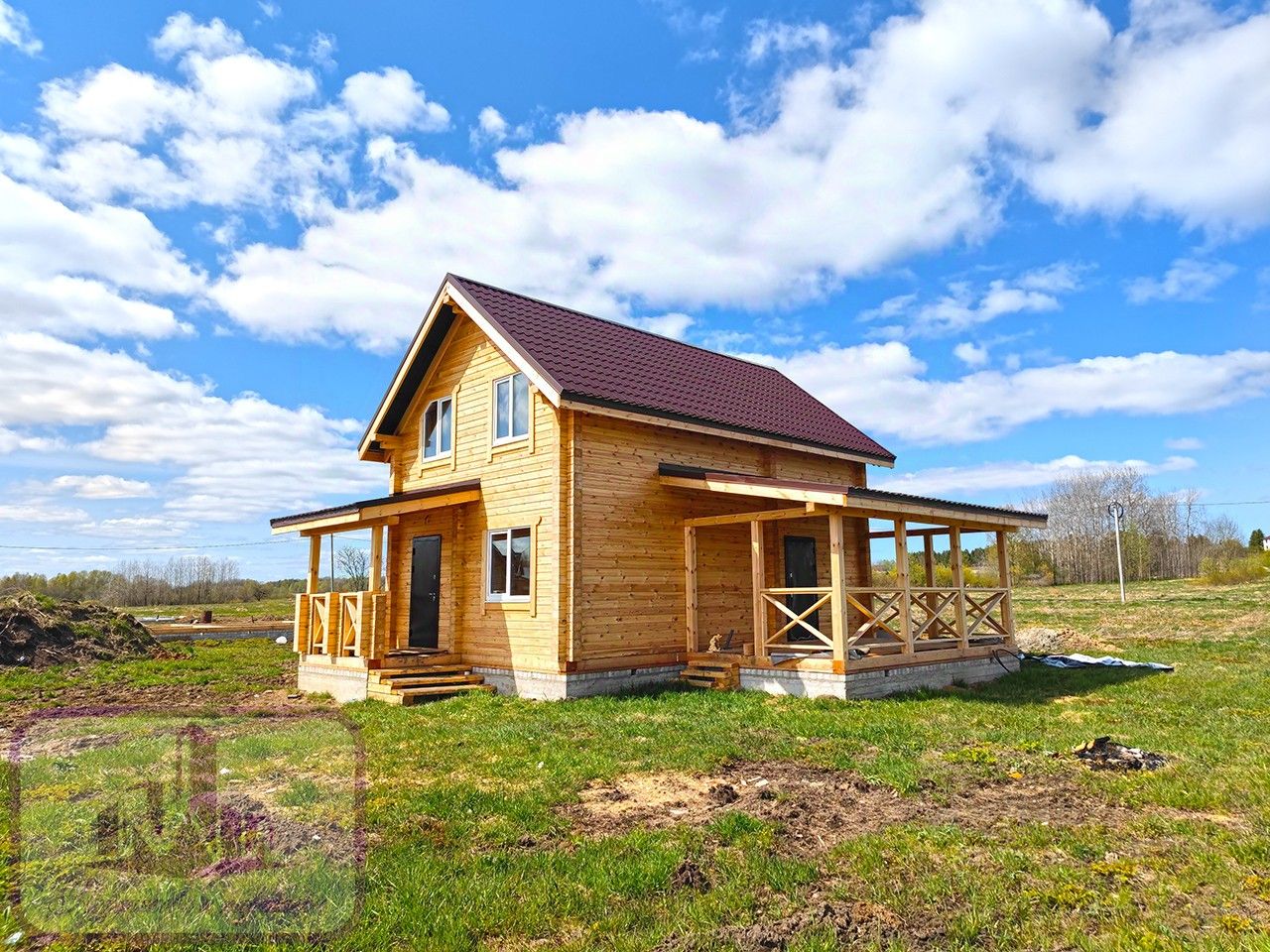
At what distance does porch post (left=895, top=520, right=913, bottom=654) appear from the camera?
1288cm

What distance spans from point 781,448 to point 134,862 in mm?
13803

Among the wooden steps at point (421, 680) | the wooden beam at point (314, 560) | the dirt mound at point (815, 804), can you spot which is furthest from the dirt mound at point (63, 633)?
the dirt mound at point (815, 804)

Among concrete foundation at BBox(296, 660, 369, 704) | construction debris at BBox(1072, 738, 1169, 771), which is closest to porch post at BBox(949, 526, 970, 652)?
construction debris at BBox(1072, 738, 1169, 771)

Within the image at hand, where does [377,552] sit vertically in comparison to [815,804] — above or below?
above

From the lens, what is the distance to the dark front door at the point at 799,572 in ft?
54.4

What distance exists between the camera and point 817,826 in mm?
5965

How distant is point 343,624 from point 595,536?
18.3 ft

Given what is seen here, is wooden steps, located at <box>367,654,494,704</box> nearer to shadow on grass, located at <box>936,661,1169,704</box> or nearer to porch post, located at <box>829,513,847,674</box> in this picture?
porch post, located at <box>829,513,847,674</box>

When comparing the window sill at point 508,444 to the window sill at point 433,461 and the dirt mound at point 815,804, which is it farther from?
the dirt mound at point 815,804

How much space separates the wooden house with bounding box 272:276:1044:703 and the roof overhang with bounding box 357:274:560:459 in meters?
0.05

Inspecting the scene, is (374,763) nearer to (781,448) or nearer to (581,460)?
(581,460)

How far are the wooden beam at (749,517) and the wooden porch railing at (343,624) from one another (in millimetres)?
5832

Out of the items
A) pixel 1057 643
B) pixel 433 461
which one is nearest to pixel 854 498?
pixel 433 461

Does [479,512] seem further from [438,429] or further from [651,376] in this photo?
[651,376]
